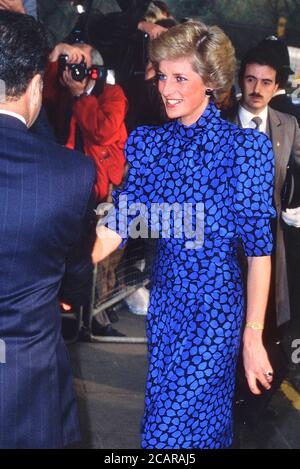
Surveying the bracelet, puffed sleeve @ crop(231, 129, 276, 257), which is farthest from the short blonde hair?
the bracelet

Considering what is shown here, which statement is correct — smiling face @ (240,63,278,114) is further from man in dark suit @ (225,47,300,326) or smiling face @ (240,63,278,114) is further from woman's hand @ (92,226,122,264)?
woman's hand @ (92,226,122,264)

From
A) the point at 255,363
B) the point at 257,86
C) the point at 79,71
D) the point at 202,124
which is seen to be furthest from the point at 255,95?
the point at 255,363

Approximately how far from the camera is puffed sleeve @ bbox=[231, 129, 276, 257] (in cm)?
271

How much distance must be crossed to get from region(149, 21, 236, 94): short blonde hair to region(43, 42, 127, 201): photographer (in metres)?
2.01

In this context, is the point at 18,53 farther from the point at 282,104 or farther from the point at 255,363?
the point at 282,104

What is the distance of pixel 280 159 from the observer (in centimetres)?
389

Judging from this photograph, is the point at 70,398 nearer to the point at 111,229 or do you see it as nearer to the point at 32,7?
the point at 111,229

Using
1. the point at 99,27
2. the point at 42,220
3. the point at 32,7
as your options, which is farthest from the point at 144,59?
the point at 42,220

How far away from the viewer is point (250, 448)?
4.02m

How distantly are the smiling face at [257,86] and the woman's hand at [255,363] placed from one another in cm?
162

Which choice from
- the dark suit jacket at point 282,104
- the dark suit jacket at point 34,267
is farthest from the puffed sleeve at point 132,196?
the dark suit jacket at point 282,104

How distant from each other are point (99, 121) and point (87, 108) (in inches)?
5.6

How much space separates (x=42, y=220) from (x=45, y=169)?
140mm

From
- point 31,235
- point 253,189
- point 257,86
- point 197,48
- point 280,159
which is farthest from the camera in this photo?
point 257,86
